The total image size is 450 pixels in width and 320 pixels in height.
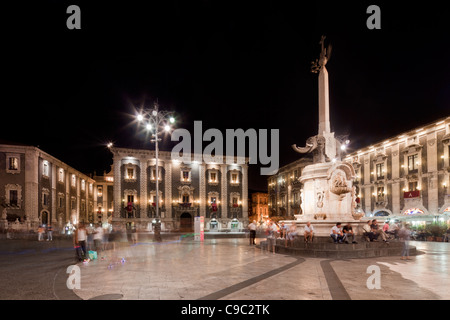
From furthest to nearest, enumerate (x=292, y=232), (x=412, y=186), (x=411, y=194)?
(x=412, y=186), (x=411, y=194), (x=292, y=232)

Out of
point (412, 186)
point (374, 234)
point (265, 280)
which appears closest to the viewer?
point (265, 280)

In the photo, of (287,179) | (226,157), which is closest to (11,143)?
(226,157)

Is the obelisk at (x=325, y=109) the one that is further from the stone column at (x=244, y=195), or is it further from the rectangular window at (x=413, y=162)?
the stone column at (x=244, y=195)

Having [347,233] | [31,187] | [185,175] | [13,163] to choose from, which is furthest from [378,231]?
[185,175]

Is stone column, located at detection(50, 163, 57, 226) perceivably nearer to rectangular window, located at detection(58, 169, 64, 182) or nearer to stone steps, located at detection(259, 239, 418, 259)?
rectangular window, located at detection(58, 169, 64, 182)

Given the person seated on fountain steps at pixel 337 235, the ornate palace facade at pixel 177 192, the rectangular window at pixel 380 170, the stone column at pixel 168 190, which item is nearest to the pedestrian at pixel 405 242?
the person seated on fountain steps at pixel 337 235

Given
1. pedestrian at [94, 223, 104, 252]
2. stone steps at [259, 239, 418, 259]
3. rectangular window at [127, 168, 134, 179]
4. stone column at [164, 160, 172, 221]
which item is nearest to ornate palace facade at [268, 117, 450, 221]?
stone steps at [259, 239, 418, 259]

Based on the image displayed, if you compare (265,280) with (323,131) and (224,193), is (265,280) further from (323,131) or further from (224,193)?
(224,193)

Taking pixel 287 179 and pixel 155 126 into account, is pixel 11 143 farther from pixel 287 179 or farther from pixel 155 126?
pixel 287 179

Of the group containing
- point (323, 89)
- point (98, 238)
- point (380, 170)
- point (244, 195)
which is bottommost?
point (244, 195)

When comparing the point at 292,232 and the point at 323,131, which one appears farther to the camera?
the point at 323,131
